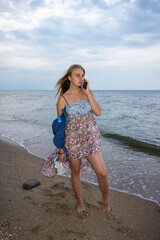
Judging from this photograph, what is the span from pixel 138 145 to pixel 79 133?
604 centimetres

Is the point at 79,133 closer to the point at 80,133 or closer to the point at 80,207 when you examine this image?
the point at 80,133

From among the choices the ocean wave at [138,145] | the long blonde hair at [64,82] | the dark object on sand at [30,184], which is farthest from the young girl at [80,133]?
the ocean wave at [138,145]

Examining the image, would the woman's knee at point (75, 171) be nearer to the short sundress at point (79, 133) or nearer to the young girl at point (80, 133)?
the young girl at point (80, 133)

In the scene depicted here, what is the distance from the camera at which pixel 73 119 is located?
9.13ft

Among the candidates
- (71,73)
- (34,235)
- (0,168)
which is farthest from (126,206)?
(0,168)

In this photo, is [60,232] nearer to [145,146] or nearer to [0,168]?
[0,168]

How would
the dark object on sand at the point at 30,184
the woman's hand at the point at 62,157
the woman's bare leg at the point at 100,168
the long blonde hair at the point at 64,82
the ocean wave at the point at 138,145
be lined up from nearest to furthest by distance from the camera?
the woman's bare leg at the point at 100,168 → the woman's hand at the point at 62,157 → the long blonde hair at the point at 64,82 → the dark object on sand at the point at 30,184 → the ocean wave at the point at 138,145

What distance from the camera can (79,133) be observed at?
2797 millimetres

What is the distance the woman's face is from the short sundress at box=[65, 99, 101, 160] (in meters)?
0.32

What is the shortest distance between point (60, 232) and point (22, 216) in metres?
0.58

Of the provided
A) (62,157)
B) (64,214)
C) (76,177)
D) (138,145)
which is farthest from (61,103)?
(138,145)

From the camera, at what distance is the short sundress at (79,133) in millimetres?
2785

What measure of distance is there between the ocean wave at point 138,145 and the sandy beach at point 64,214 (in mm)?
3786

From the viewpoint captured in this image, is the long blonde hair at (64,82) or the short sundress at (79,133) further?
the long blonde hair at (64,82)
